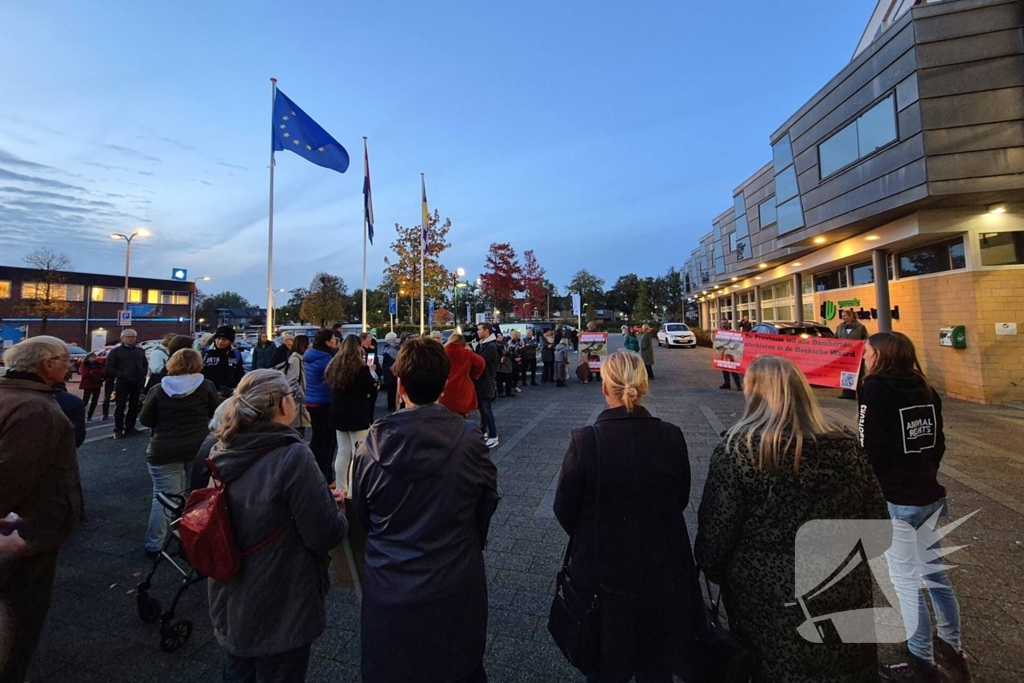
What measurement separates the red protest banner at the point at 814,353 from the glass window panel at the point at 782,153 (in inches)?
318

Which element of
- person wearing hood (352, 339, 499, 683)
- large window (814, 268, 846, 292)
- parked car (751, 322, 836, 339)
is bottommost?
person wearing hood (352, 339, 499, 683)

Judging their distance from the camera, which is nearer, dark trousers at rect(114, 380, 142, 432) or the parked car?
dark trousers at rect(114, 380, 142, 432)

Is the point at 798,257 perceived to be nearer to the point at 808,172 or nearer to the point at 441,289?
the point at 808,172

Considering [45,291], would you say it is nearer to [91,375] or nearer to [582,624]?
[91,375]

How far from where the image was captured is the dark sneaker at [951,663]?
224 cm

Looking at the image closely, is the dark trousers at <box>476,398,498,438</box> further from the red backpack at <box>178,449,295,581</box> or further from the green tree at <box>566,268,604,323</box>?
the green tree at <box>566,268,604,323</box>

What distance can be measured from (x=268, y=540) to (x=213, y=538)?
18 cm

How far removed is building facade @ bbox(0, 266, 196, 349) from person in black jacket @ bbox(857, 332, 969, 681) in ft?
123

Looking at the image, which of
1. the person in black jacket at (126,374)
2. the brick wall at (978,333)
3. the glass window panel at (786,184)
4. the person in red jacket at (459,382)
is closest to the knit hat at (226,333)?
the person in black jacket at (126,374)

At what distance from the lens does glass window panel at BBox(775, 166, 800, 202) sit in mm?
15305

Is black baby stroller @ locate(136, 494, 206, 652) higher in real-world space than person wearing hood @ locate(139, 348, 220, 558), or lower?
lower

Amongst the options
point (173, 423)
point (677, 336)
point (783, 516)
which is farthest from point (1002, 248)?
point (677, 336)

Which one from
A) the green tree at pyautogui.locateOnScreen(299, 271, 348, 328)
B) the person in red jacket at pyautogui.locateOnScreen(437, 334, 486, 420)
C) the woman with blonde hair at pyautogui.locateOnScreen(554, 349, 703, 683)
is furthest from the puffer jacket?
the green tree at pyautogui.locateOnScreen(299, 271, 348, 328)

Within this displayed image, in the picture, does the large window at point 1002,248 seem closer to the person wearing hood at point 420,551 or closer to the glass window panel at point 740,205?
the person wearing hood at point 420,551
